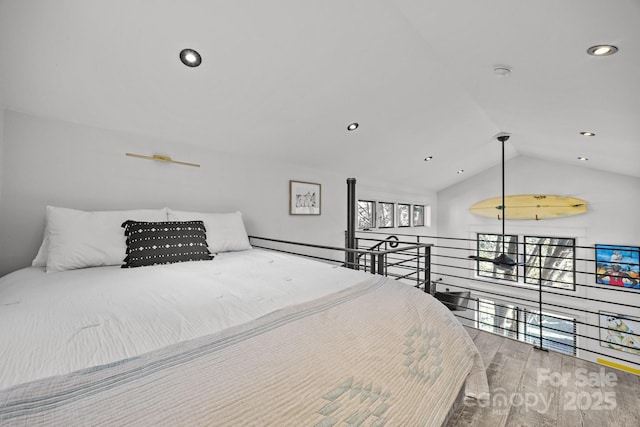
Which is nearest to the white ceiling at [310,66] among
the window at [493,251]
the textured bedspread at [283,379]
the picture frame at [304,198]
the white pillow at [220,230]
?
the picture frame at [304,198]

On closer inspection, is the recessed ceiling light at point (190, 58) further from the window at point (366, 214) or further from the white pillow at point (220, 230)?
the window at point (366, 214)

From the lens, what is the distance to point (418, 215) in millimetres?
6699

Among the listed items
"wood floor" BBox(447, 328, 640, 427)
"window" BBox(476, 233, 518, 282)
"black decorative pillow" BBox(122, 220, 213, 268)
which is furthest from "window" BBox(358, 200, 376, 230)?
"black decorative pillow" BBox(122, 220, 213, 268)

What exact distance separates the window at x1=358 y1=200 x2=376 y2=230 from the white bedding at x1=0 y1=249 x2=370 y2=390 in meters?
3.40

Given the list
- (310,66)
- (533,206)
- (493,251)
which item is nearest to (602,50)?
(310,66)

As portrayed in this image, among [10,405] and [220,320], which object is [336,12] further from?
[10,405]

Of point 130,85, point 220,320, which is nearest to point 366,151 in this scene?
point 130,85

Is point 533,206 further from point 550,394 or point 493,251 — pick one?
point 550,394

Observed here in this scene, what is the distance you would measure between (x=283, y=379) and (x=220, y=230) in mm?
1974

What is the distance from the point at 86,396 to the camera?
1.71 feet

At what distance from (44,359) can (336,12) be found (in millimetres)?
2228

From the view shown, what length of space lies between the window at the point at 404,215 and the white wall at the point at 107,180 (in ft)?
10.5

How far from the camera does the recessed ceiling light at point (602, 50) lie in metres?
1.53

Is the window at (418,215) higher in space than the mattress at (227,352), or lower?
higher
